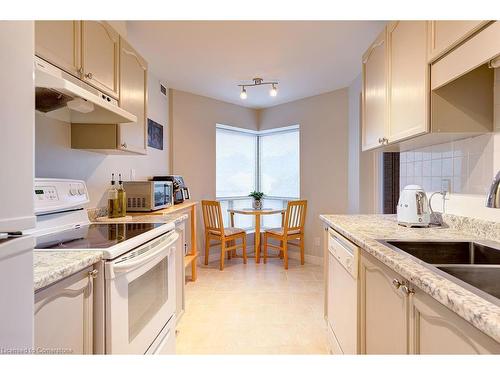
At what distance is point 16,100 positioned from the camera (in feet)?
1.88

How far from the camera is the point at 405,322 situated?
3.04 ft

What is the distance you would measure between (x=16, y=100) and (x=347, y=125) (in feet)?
11.9

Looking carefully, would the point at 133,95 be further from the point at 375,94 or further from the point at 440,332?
the point at 440,332

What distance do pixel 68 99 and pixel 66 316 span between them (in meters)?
0.98

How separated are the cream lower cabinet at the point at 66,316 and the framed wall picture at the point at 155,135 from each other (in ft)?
7.59

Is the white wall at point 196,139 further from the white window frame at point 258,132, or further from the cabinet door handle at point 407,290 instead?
the cabinet door handle at point 407,290

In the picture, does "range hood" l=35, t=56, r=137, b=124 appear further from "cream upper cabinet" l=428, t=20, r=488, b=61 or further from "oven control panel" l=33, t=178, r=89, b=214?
"cream upper cabinet" l=428, t=20, r=488, b=61

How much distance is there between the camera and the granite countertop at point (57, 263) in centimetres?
80

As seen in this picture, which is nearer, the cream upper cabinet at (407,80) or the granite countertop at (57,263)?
the granite countertop at (57,263)

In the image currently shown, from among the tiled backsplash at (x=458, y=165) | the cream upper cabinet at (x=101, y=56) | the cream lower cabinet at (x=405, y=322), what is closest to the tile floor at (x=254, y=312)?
the cream lower cabinet at (x=405, y=322)
